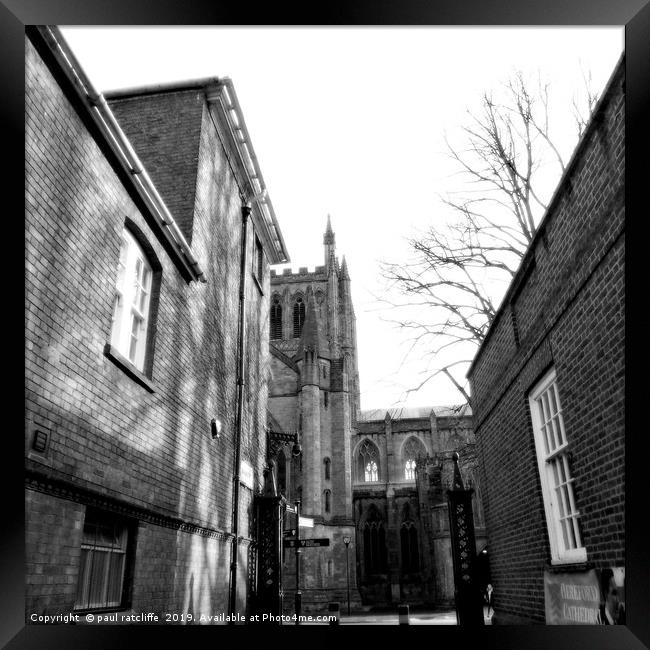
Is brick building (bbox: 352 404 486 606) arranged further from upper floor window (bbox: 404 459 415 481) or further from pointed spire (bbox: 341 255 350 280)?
pointed spire (bbox: 341 255 350 280)

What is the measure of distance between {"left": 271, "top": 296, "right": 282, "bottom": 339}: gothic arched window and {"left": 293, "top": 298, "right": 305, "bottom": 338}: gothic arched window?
4.51 ft

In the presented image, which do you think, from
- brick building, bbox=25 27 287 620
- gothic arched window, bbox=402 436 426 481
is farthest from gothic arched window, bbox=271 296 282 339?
brick building, bbox=25 27 287 620

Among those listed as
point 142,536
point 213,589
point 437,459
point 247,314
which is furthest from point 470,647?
point 437,459

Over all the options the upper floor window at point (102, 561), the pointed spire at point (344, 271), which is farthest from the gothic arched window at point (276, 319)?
the upper floor window at point (102, 561)

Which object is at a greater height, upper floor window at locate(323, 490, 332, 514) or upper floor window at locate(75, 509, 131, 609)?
upper floor window at locate(323, 490, 332, 514)

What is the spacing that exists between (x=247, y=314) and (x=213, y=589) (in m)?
6.14

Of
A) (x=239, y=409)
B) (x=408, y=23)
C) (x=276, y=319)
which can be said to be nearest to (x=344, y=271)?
(x=276, y=319)

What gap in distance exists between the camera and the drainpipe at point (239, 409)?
1037cm

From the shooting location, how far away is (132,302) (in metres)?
7.22

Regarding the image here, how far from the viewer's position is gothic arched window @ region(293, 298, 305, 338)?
51594 mm

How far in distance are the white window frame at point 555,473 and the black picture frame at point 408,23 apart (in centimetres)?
190

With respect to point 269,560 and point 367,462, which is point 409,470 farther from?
point 269,560

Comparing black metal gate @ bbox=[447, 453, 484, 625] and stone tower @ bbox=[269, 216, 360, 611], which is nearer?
black metal gate @ bbox=[447, 453, 484, 625]

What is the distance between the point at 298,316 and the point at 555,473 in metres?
46.3
